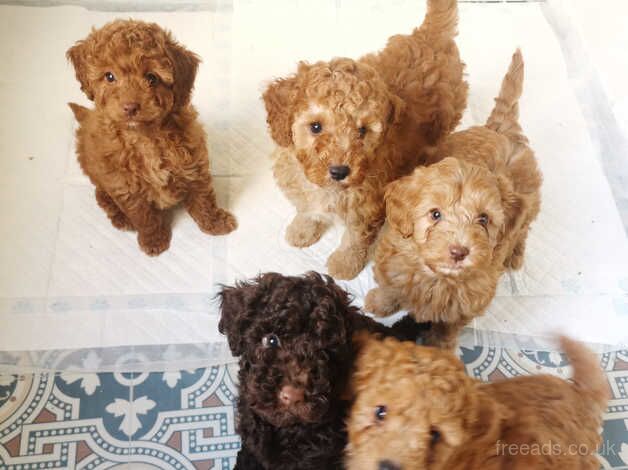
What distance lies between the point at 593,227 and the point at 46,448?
2.47m

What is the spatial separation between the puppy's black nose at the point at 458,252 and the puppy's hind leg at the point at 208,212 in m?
1.03

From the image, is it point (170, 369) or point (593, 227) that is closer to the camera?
point (170, 369)

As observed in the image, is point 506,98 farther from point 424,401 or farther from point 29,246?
point 29,246

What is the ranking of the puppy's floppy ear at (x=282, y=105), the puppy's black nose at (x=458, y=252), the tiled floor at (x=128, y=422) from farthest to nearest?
the tiled floor at (x=128, y=422) → the puppy's floppy ear at (x=282, y=105) → the puppy's black nose at (x=458, y=252)

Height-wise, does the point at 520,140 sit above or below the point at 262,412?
above

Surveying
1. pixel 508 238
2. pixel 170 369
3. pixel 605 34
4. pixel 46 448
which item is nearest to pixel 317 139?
pixel 508 238

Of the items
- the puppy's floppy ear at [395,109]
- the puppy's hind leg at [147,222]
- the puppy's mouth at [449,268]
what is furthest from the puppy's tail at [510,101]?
the puppy's hind leg at [147,222]

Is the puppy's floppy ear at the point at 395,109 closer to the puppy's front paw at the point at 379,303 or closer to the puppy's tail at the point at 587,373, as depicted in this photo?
the puppy's front paw at the point at 379,303

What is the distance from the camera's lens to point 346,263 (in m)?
2.32

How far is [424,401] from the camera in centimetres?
132

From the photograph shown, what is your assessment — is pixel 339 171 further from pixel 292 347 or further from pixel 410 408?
pixel 410 408

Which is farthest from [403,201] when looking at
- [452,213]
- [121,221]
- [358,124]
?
[121,221]

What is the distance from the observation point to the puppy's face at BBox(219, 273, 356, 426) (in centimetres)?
142

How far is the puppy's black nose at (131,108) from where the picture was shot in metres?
1.75
